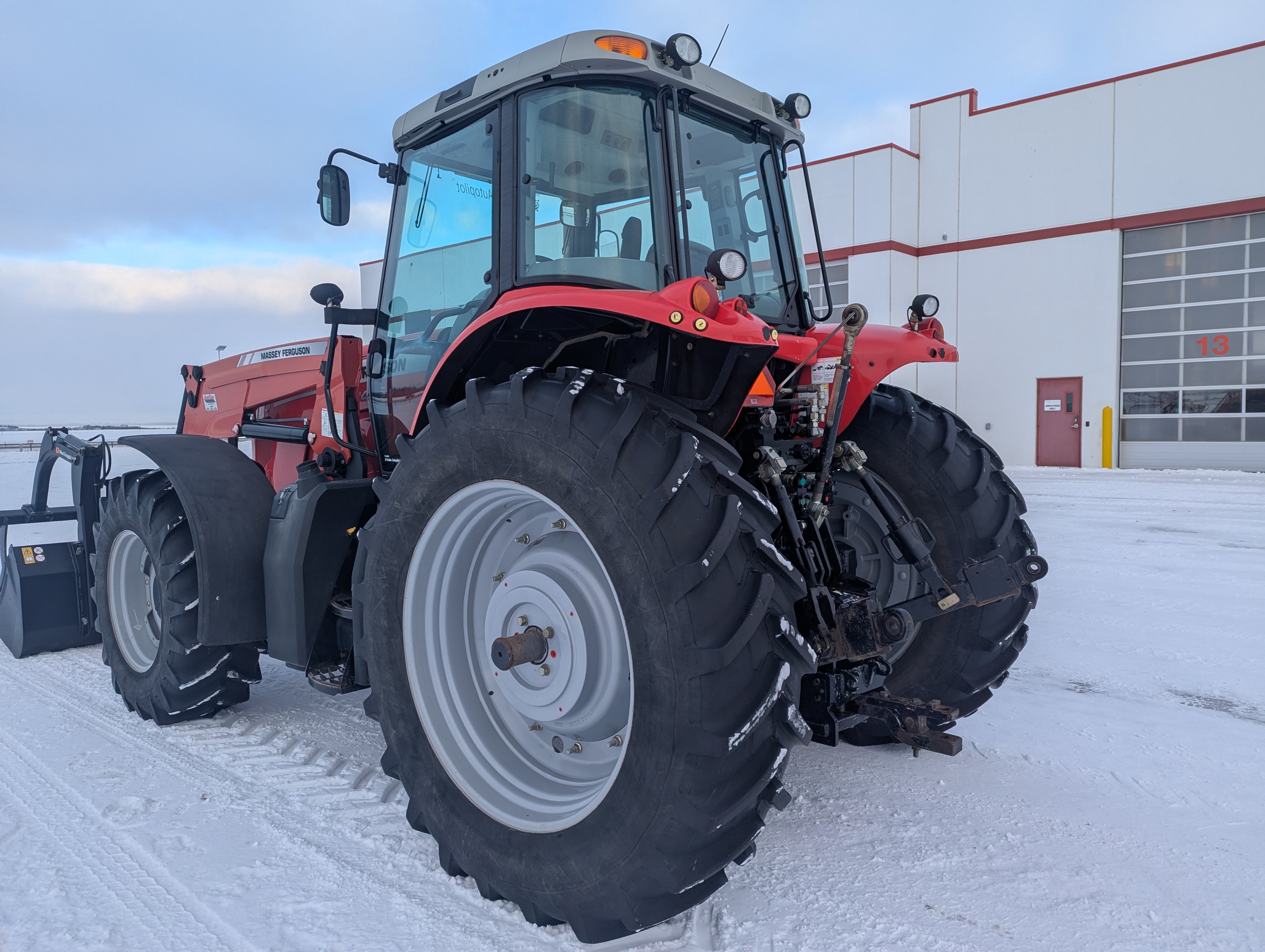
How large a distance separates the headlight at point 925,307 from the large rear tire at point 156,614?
2990mm

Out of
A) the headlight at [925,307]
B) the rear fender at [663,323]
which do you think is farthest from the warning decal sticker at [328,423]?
the headlight at [925,307]

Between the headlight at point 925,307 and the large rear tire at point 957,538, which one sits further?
the headlight at point 925,307

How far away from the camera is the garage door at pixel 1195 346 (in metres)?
17.0

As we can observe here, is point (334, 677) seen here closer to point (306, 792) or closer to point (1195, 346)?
point (306, 792)

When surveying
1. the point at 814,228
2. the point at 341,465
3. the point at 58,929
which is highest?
the point at 814,228

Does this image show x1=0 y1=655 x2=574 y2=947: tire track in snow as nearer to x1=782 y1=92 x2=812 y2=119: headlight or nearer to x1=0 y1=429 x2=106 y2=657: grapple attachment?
→ x1=0 y1=429 x2=106 y2=657: grapple attachment

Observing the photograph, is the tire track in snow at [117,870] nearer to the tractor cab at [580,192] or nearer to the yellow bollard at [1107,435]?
the tractor cab at [580,192]

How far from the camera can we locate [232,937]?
208cm

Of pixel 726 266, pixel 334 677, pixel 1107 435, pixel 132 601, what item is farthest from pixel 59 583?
pixel 1107 435

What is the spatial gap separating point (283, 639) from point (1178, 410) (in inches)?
756

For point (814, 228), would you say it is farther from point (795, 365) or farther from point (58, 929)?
point (58, 929)

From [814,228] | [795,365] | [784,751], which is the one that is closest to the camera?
[784,751]

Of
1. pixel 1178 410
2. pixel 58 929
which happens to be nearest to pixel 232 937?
pixel 58 929

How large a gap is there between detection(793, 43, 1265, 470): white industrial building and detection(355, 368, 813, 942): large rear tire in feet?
44.5
